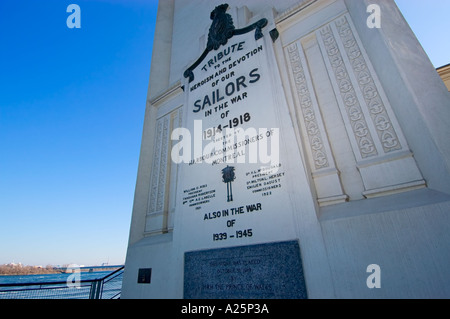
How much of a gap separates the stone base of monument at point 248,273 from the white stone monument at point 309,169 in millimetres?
14

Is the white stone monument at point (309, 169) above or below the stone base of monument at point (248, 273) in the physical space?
above

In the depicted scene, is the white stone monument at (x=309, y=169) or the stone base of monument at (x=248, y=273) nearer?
the white stone monument at (x=309, y=169)

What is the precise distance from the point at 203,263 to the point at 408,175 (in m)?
2.91

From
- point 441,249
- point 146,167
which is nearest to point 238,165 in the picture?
point 441,249

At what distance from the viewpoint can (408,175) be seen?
7.96 ft

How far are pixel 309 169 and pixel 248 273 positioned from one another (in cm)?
164

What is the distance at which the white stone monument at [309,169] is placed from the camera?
207 cm

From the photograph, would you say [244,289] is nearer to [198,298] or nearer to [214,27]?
[198,298]

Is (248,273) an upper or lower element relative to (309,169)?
lower

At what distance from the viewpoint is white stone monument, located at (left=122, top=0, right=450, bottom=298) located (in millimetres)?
2074

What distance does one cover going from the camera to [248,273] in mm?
2562

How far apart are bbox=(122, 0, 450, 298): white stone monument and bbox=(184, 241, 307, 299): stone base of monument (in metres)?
0.01

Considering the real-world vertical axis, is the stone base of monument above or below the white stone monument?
below

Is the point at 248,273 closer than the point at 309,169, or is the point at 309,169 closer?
the point at 248,273
